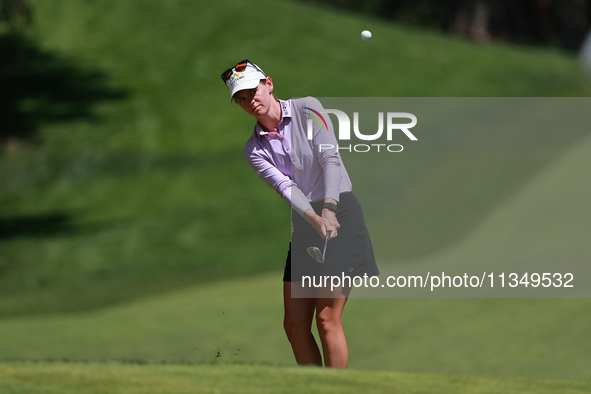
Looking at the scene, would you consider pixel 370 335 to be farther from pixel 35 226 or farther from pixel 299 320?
pixel 35 226

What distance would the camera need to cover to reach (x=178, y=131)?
71.6ft

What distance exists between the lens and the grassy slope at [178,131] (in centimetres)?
1648

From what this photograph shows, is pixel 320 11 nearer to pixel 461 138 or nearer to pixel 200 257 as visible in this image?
pixel 200 257

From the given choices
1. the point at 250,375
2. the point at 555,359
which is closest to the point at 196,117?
the point at 555,359

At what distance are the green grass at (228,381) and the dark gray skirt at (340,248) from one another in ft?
2.07

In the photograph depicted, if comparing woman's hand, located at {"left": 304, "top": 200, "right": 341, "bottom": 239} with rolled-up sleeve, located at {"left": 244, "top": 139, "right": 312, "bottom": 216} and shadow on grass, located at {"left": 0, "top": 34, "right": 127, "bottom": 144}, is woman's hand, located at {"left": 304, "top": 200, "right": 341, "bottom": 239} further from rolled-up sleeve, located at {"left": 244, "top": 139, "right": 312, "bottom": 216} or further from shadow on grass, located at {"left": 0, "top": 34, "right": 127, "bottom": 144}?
shadow on grass, located at {"left": 0, "top": 34, "right": 127, "bottom": 144}

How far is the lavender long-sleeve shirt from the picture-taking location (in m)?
5.24

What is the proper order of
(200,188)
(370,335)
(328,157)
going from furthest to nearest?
1. (200,188)
2. (370,335)
3. (328,157)

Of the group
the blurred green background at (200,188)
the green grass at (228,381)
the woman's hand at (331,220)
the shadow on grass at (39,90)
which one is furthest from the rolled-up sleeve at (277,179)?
the shadow on grass at (39,90)

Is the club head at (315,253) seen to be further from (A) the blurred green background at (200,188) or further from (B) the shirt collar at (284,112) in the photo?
(A) the blurred green background at (200,188)

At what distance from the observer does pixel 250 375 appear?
16.2ft

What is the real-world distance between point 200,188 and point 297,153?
1429 cm

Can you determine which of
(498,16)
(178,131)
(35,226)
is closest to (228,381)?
(35,226)

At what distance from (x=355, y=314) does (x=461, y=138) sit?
285cm
